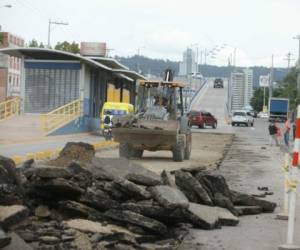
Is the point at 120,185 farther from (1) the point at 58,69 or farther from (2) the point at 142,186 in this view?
(1) the point at 58,69

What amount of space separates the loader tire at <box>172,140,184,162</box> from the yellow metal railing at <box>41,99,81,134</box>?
14860mm

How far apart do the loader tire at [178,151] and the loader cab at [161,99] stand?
103 centimetres

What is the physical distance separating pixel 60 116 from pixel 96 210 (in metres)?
32.2

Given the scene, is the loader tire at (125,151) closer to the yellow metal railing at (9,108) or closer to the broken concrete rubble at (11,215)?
the broken concrete rubble at (11,215)

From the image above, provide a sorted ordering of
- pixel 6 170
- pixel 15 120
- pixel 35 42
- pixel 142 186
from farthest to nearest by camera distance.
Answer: pixel 35 42 < pixel 15 120 < pixel 142 186 < pixel 6 170

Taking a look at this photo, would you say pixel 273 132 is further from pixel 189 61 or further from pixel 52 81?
pixel 189 61

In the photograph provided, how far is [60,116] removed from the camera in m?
41.3

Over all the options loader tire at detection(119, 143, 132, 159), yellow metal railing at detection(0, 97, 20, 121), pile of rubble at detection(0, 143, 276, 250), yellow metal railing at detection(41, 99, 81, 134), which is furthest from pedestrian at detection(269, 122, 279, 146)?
pile of rubble at detection(0, 143, 276, 250)

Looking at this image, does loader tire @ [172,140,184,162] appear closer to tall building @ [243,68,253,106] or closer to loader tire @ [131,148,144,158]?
loader tire @ [131,148,144,158]

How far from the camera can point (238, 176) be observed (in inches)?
772

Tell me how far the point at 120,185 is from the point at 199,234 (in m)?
1.33

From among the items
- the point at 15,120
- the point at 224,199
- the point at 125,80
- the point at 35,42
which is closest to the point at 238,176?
the point at 224,199

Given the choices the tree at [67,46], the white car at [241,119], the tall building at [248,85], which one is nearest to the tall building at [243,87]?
the tall building at [248,85]

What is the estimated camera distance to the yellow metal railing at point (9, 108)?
136ft
